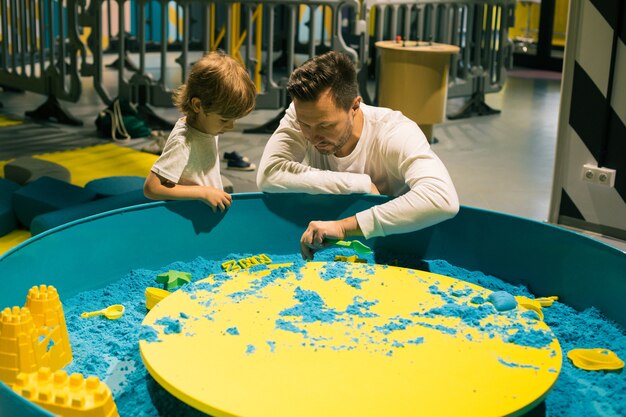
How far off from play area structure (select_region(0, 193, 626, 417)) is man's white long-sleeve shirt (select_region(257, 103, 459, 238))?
0.08 metres

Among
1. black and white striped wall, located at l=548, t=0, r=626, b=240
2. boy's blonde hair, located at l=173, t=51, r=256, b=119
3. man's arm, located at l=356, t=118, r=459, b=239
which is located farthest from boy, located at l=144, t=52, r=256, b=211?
black and white striped wall, located at l=548, t=0, r=626, b=240

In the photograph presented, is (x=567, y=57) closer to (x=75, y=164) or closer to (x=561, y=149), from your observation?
(x=561, y=149)

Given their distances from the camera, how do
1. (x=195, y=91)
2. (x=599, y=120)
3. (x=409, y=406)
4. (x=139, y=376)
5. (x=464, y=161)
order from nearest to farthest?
(x=409, y=406)
(x=139, y=376)
(x=195, y=91)
(x=599, y=120)
(x=464, y=161)

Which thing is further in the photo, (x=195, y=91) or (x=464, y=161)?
(x=464, y=161)

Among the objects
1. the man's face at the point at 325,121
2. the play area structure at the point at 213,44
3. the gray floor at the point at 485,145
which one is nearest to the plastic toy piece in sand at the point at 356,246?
the man's face at the point at 325,121

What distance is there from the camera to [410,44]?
5.25 metres

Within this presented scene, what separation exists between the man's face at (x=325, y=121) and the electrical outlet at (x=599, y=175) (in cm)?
149

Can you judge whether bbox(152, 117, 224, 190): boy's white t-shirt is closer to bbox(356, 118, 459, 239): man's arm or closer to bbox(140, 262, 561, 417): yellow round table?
bbox(140, 262, 561, 417): yellow round table

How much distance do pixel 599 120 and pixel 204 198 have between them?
1827 mm

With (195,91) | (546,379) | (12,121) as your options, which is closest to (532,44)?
(12,121)

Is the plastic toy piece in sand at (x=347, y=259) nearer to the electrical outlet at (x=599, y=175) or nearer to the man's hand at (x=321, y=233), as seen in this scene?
the man's hand at (x=321, y=233)

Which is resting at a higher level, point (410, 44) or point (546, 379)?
point (410, 44)

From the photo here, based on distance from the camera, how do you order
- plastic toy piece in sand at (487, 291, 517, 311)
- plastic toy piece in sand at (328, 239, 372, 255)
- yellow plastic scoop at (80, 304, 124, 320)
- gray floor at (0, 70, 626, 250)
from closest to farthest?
plastic toy piece in sand at (487, 291, 517, 311) < yellow plastic scoop at (80, 304, 124, 320) < plastic toy piece in sand at (328, 239, 372, 255) < gray floor at (0, 70, 626, 250)

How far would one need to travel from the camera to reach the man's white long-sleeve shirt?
218 centimetres
